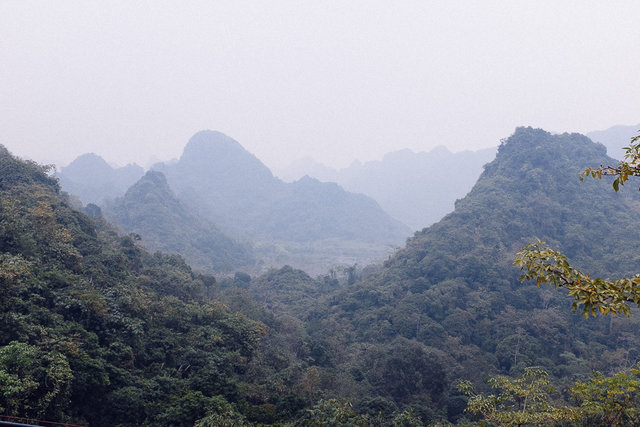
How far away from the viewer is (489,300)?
23.8m

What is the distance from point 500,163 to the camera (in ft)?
127

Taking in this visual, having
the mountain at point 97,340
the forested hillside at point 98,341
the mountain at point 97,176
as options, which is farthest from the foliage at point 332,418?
the mountain at point 97,176

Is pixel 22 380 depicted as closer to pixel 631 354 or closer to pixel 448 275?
pixel 631 354

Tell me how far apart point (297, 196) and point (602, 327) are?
87394mm

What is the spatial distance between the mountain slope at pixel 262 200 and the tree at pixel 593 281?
77.9 metres

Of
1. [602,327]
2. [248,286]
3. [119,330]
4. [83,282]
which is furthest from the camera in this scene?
[248,286]

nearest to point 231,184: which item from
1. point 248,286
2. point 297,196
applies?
point 297,196

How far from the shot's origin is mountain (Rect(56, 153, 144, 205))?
280ft

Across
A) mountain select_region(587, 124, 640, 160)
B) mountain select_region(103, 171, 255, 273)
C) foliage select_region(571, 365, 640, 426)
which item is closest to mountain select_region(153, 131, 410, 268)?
mountain select_region(103, 171, 255, 273)

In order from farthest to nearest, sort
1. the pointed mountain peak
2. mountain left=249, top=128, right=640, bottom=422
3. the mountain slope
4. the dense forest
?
the pointed mountain peak → the mountain slope → mountain left=249, top=128, right=640, bottom=422 → the dense forest

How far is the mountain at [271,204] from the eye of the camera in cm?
8594

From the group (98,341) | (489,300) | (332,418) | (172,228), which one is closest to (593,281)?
(332,418)

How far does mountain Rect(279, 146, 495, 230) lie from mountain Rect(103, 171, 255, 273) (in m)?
81.3

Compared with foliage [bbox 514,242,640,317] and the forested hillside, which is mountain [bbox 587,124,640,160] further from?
foliage [bbox 514,242,640,317]
